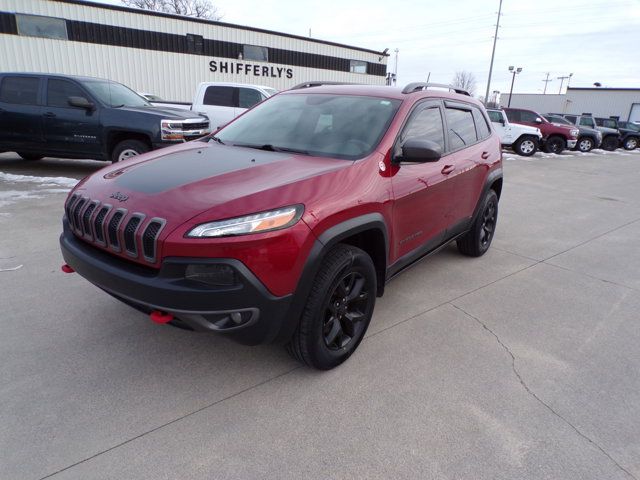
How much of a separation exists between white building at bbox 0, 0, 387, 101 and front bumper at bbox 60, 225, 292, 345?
800 inches

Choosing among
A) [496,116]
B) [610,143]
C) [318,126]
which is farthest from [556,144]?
[318,126]

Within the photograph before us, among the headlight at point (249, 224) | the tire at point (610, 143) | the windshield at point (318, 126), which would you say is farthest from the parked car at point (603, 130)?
the headlight at point (249, 224)

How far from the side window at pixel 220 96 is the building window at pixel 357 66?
1793 cm

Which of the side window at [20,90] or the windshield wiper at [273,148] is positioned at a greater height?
the side window at [20,90]

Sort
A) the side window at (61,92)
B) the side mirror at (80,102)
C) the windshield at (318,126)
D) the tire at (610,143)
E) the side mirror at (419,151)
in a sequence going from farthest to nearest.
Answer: the tire at (610,143), the side window at (61,92), the side mirror at (80,102), the windshield at (318,126), the side mirror at (419,151)

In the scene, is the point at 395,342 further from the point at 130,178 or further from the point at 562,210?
the point at 562,210

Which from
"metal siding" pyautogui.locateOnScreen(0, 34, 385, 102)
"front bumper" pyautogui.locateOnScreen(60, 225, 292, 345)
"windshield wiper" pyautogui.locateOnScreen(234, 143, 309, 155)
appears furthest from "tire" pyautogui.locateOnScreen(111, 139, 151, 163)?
"metal siding" pyautogui.locateOnScreen(0, 34, 385, 102)

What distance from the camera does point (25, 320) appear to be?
3.07m

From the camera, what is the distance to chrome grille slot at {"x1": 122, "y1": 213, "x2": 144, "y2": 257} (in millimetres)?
2143

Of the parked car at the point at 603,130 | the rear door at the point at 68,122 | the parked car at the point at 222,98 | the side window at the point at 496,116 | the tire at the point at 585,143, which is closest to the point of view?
the rear door at the point at 68,122

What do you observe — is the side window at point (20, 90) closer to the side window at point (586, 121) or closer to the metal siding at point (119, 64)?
the metal siding at point (119, 64)

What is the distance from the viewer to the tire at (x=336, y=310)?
237cm

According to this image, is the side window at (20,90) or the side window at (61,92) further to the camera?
the side window at (20,90)

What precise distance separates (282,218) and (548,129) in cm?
1868
